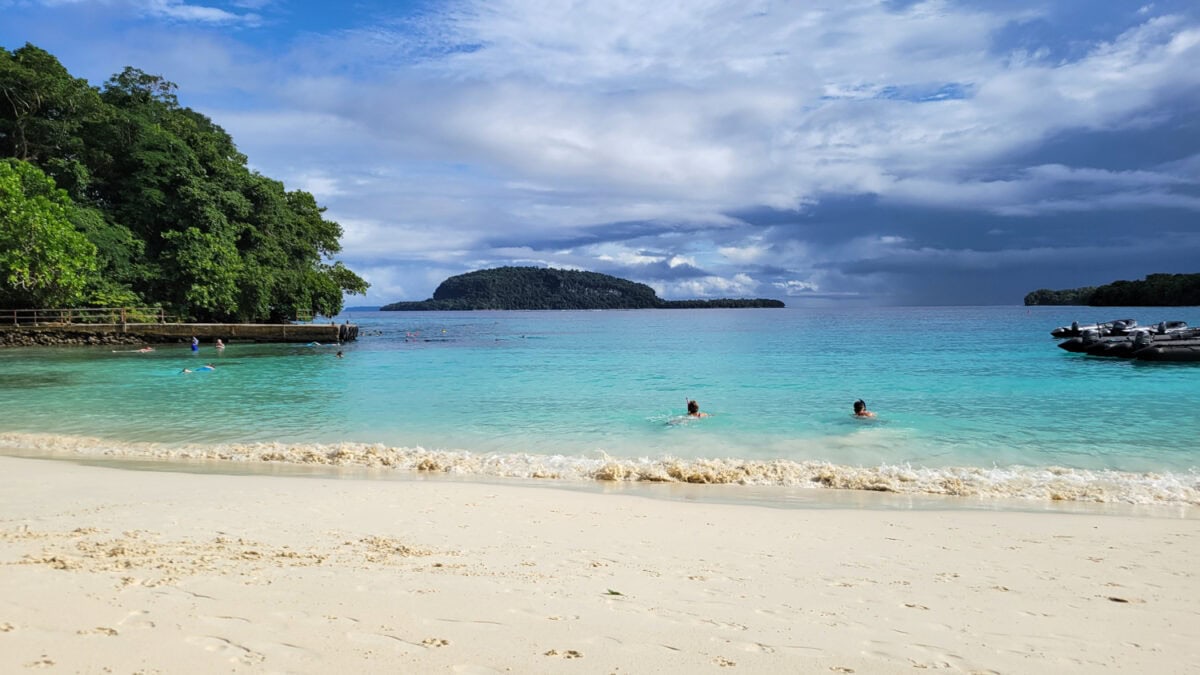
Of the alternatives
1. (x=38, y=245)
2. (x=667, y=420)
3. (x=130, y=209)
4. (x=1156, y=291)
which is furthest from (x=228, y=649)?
(x=1156, y=291)

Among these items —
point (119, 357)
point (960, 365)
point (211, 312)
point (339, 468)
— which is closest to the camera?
point (339, 468)

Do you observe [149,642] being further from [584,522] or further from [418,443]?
[418,443]

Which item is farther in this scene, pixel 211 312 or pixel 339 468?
pixel 211 312

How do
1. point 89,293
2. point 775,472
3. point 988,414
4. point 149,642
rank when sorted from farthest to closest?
1. point 89,293
2. point 988,414
3. point 775,472
4. point 149,642

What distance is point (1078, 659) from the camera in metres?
4.02

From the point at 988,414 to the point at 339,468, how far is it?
52.0 feet

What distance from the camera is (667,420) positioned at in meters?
16.2

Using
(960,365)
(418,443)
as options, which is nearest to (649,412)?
(418,443)

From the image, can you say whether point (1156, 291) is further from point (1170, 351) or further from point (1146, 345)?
point (1170, 351)

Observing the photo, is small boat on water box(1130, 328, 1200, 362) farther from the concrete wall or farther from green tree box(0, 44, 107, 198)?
green tree box(0, 44, 107, 198)

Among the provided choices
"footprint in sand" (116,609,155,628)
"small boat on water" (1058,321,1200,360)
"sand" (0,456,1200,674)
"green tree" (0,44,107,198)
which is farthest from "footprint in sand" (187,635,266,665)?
"green tree" (0,44,107,198)

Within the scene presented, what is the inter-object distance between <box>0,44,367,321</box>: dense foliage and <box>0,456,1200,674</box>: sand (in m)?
43.6

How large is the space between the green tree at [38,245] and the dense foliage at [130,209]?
0.29 ft

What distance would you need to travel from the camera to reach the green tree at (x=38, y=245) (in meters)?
37.2
